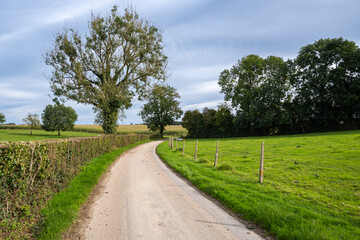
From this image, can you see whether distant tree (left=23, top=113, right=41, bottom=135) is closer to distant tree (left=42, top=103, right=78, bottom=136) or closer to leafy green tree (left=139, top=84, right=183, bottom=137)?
distant tree (left=42, top=103, right=78, bottom=136)

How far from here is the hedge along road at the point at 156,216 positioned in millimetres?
4352

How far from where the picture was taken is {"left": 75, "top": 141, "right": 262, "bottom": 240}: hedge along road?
4352mm

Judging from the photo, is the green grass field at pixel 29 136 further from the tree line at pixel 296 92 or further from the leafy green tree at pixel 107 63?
the tree line at pixel 296 92

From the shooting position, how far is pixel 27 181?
4.89 m

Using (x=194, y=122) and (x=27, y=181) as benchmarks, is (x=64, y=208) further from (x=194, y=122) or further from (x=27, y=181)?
(x=194, y=122)

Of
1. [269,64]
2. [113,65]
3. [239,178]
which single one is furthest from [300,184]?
[269,64]

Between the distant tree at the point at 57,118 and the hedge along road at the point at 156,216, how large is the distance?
67635mm

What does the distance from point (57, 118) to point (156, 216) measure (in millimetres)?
71341

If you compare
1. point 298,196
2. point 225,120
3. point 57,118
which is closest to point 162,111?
point 225,120

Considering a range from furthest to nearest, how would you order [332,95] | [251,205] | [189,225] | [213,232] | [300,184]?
[332,95] → [300,184] → [251,205] → [189,225] → [213,232]

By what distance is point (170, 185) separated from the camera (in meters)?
8.38

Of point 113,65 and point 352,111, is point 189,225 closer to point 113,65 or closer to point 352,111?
point 113,65

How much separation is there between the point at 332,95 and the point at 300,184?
123 feet

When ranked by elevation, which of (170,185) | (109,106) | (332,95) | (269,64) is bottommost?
(170,185)
